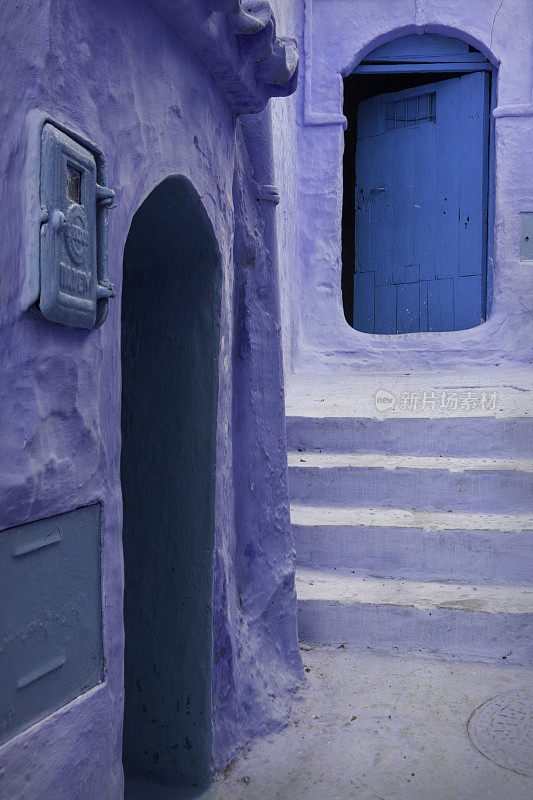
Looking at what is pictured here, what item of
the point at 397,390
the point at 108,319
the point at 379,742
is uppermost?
the point at 108,319

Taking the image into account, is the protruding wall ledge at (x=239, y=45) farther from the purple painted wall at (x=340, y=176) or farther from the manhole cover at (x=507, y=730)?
the purple painted wall at (x=340, y=176)

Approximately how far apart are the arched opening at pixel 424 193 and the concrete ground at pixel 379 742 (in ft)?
11.4

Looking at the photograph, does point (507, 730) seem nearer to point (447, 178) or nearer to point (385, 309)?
point (385, 309)

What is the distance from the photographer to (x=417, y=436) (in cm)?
398

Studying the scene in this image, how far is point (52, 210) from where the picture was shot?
4.19ft

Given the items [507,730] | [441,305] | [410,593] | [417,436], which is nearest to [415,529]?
[410,593]

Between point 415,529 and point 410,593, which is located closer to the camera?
point 410,593

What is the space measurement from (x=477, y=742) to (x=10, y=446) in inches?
73.9

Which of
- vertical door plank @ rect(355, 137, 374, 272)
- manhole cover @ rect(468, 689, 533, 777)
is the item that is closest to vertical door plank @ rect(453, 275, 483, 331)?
vertical door plank @ rect(355, 137, 374, 272)

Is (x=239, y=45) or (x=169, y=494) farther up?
(x=239, y=45)

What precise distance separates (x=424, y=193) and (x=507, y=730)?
A: 14.6ft

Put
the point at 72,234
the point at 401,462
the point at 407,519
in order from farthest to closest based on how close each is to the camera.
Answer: the point at 401,462
the point at 407,519
the point at 72,234

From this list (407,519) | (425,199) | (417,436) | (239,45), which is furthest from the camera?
(425,199)

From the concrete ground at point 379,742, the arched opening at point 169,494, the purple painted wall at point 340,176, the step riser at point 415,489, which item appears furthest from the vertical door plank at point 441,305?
the arched opening at point 169,494
